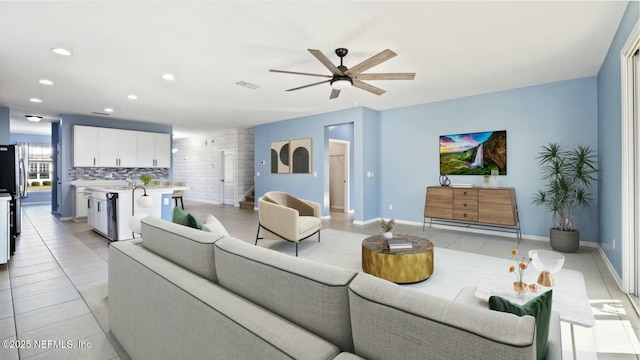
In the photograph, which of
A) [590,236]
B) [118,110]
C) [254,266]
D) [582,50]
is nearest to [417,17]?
[582,50]

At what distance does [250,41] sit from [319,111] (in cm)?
378

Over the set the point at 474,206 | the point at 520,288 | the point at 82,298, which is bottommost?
the point at 82,298

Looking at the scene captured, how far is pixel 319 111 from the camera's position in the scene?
22.5 feet

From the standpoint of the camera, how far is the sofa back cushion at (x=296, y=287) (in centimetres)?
94

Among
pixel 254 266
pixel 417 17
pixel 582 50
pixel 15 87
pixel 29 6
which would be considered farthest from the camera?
pixel 15 87

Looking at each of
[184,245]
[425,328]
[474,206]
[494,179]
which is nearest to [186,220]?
[184,245]

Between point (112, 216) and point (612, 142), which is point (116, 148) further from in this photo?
point (612, 142)

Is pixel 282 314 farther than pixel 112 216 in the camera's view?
No

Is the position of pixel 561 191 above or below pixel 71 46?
below

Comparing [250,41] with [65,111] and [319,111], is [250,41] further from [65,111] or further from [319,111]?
[65,111]

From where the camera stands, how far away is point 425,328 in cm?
73

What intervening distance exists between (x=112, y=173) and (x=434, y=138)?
8.22m

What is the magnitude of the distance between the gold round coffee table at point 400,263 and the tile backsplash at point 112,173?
25.6ft

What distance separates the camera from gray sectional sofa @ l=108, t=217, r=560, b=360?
70cm
